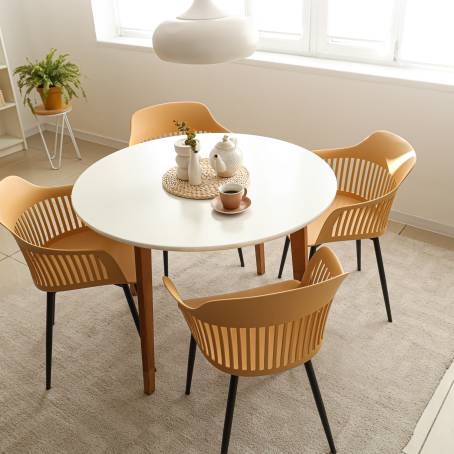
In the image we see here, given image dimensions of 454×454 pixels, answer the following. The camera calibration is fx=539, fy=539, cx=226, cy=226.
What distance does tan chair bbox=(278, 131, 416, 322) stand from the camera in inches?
89.4

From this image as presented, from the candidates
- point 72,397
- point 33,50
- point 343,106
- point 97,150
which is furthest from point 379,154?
point 33,50

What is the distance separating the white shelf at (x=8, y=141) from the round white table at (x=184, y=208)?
244cm

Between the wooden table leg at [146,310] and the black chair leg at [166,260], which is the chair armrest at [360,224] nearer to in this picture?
the wooden table leg at [146,310]

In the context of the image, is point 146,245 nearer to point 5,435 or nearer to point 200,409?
point 200,409

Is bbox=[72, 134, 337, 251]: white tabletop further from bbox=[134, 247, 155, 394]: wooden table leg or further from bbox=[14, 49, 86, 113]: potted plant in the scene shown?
bbox=[14, 49, 86, 113]: potted plant

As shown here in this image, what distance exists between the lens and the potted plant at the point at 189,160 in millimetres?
2184

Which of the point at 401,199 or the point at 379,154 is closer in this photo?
the point at 379,154

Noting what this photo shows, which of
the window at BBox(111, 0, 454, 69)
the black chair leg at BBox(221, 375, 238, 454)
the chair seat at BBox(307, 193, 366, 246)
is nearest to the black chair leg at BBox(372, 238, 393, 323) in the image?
the chair seat at BBox(307, 193, 366, 246)

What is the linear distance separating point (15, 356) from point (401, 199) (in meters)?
2.36

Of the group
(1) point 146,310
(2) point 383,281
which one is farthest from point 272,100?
(1) point 146,310

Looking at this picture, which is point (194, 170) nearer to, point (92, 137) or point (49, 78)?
point (49, 78)

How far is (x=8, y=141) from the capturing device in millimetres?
4605

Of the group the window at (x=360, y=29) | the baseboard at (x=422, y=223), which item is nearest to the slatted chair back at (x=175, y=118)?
the window at (x=360, y=29)

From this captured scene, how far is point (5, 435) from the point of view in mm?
2059
